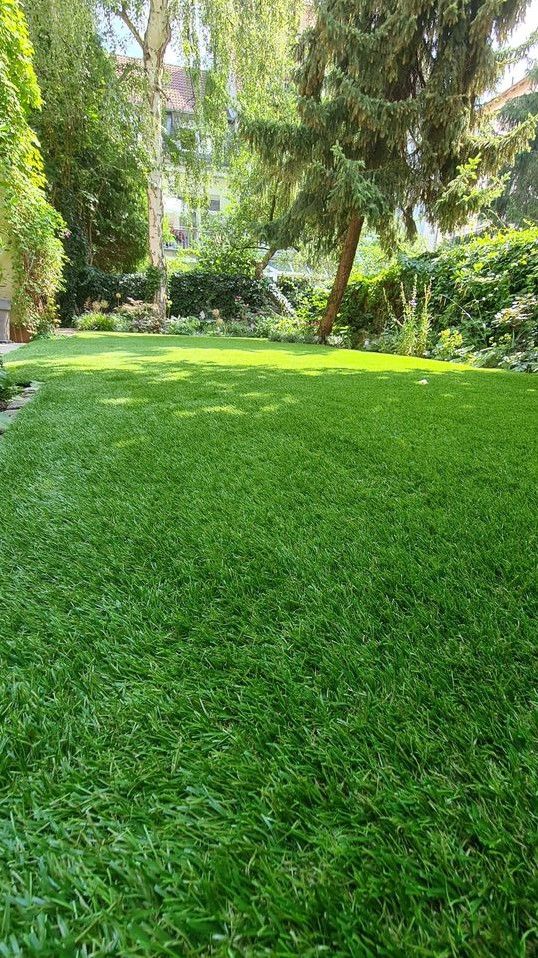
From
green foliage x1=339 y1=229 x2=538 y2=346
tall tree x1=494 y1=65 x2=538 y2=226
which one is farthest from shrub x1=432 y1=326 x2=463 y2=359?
tall tree x1=494 y1=65 x2=538 y2=226

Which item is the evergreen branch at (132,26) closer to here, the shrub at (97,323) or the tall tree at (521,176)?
the shrub at (97,323)

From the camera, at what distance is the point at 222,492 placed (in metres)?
1.50

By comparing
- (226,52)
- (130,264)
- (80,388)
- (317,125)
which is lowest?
(80,388)

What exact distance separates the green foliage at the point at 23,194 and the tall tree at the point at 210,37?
153 inches

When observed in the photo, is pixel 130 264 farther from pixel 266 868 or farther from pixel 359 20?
pixel 266 868

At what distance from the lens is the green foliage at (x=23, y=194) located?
3172mm

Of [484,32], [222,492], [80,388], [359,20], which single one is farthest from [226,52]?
[222,492]

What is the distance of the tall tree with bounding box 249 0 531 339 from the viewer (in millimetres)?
6758

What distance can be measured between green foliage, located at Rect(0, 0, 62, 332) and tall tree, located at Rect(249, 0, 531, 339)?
14.3 ft

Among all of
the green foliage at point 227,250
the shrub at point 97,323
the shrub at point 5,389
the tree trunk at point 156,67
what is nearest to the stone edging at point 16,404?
the shrub at point 5,389

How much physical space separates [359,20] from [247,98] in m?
3.11

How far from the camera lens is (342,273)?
27.2 ft

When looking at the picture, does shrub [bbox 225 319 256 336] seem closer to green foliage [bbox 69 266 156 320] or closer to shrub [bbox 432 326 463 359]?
green foliage [bbox 69 266 156 320]

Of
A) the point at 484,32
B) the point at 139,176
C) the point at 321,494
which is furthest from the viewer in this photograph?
the point at 139,176
